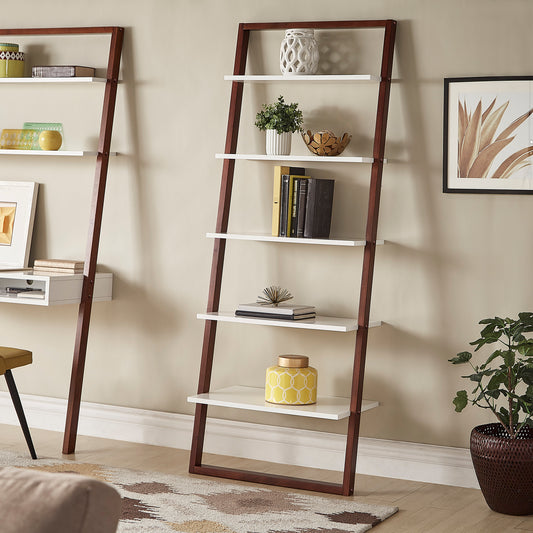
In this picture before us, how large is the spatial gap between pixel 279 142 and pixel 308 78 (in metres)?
0.31

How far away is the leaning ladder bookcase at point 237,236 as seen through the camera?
3971 mm

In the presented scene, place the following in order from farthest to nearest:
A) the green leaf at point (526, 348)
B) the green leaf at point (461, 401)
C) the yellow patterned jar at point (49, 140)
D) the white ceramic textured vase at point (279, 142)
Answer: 1. the yellow patterned jar at point (49, 140)
2. the white ceramic textured vase at point (279, 142)
3. the green leaf at point (461, 401)
4. the green leaf at point (526, 348)

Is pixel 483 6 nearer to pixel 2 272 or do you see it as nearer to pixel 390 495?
pixel 390 495

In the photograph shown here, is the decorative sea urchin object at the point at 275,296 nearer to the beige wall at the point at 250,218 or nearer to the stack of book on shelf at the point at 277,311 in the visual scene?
the stack of book on shelf at the point at 277,311

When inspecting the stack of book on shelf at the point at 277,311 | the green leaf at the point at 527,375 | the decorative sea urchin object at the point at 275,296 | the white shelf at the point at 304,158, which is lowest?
the green leaf at the point at 527,375

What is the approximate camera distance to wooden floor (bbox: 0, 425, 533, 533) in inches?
140

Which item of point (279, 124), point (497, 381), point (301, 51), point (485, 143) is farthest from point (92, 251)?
point (497, 381)

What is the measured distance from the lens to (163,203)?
4.64m

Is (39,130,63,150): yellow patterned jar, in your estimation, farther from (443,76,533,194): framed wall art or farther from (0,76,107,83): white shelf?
(443,76,533,194): framed wall art

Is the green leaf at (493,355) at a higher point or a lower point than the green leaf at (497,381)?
higher

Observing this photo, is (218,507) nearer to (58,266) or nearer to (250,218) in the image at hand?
(250,218)

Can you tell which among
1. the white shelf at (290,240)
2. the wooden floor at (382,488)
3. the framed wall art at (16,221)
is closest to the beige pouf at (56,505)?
the wooden floor at (382,488)

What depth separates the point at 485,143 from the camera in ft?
13.1

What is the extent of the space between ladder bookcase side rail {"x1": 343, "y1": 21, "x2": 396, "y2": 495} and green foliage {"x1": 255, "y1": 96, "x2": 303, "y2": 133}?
0.37 m
